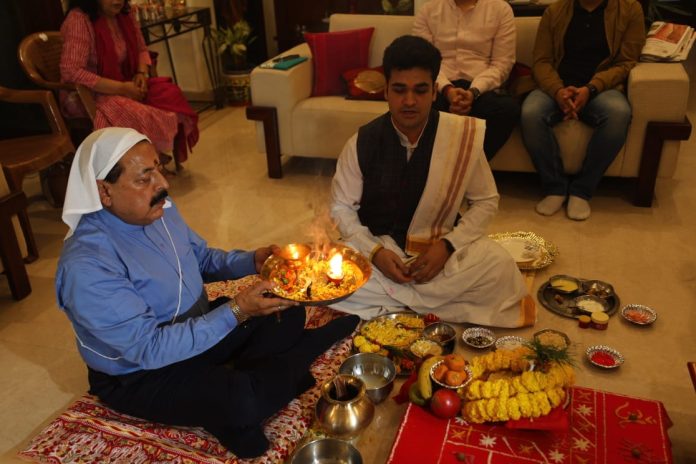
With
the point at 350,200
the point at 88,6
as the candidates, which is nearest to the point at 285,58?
the point at 88,6

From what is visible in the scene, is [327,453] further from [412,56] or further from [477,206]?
[412,56]

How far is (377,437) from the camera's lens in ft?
6.64

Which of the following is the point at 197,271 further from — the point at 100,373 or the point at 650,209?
the point at 650,209

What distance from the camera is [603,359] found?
7.52 feet

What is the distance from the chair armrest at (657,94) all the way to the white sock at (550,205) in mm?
564

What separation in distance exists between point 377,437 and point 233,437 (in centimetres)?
47

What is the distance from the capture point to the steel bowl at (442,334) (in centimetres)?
237

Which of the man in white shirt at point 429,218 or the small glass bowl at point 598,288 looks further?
the small glass bowl at point 598,288

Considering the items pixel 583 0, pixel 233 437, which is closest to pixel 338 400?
pixel 233 437

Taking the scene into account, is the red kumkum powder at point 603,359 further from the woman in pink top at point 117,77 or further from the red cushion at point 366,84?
the woman in pink top at point 117,77

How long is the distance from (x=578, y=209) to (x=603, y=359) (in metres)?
1.37

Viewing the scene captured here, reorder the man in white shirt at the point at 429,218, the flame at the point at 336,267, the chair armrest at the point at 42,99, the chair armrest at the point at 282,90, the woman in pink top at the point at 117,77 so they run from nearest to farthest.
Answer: the flame at the point at 336,267 < the man in white shirt at the point at 429,218 < the chair armrest at the point at 42,99 < the woman in pink top at the point at 117,77 < the chair armrest at the point at 282,90

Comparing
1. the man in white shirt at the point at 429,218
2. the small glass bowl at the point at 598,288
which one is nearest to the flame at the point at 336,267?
the man in white shirt at the point at 429,218

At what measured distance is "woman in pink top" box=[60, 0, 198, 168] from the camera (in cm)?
375
